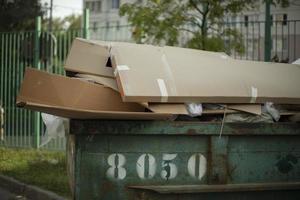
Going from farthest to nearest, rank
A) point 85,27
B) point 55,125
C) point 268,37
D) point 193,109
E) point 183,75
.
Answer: point 85,27 < point 268,37 < point 55,125 < point 183,75 < point 193,109

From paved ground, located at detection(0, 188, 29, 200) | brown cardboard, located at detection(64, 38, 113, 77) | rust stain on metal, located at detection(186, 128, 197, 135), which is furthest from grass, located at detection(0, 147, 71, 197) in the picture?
rust stain on metal, located at detection(186, 128, 197, 135)

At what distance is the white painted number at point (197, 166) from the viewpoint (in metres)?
4.65

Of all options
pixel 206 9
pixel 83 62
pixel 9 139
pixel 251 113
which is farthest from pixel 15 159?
pixel 251 113

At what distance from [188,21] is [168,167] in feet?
17.9

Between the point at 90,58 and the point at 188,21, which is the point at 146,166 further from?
the point at 188,21

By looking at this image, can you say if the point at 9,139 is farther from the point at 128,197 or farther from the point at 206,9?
the point at 128,197

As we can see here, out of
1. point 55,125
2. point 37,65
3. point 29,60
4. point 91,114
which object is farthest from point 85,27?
point 91,114

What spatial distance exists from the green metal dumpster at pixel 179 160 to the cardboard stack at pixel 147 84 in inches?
6.3

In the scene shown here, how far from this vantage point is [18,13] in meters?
20.2

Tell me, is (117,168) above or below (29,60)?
below

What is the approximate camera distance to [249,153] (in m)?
4.80

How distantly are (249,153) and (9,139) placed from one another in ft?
31.5

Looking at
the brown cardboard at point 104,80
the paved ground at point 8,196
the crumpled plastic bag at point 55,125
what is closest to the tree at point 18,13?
the paved ground at point 8,196

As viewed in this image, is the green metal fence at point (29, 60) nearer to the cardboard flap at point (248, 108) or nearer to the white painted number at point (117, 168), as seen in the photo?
the cardboard flap at point (248, 108)
